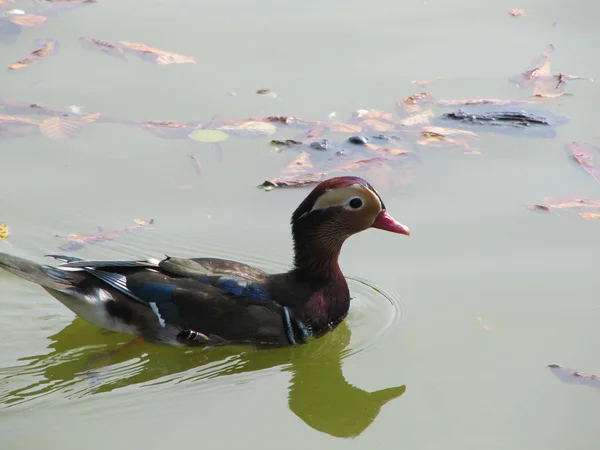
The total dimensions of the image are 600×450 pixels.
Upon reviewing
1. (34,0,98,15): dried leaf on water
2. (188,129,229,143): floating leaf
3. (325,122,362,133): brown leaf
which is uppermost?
(34,0,98,15): dried leaf on water

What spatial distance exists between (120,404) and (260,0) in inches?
225

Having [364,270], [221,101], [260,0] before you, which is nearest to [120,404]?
[364,270]

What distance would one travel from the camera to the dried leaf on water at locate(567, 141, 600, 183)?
784 centimetres

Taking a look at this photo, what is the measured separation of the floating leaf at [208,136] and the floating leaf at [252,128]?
7 centimetres

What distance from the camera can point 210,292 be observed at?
20.5 ft

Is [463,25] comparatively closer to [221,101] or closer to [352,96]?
[352,96]

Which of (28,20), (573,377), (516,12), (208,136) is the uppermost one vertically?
(516,12)

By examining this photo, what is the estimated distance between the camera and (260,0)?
10.3m

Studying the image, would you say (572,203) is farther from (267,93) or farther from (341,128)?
(267,93)

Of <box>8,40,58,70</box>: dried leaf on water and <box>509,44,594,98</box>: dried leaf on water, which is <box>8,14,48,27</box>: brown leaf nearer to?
<box>8,40,58,70</box>: dried leaf on water

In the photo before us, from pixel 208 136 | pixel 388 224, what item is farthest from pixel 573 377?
pixel 208 136

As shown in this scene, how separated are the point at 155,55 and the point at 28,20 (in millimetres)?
1378

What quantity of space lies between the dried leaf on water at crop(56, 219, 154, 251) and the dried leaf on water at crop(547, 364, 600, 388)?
302cm

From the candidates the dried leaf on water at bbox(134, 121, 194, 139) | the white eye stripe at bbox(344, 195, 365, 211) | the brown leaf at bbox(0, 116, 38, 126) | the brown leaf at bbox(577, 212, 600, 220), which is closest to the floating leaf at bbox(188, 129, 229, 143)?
the dried leaf on water at bbox(134, 121, 194, 139)
